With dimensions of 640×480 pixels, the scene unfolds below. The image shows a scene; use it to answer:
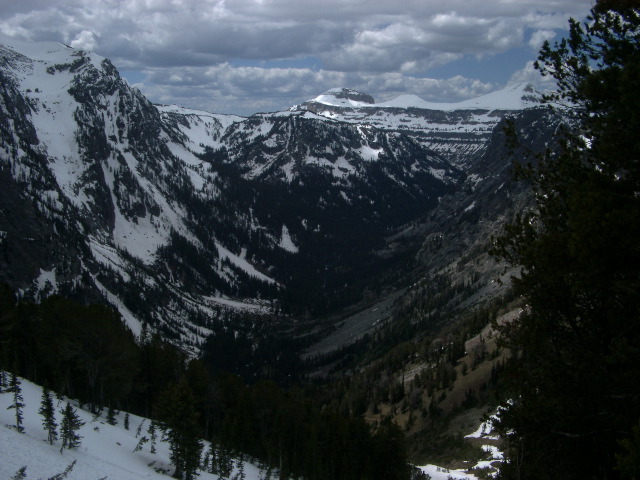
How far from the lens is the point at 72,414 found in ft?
120

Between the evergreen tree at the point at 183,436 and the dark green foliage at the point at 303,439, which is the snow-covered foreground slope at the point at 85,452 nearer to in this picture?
the evergreen tree at the point at 183,436

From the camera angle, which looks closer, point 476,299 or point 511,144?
point 511,144

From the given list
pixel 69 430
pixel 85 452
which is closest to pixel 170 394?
pixel 85 452

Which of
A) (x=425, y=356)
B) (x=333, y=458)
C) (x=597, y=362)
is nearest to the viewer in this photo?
(x=597, y=362)

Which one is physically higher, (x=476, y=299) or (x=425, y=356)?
(x=476, y=299)

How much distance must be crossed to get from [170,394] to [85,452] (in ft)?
34.9

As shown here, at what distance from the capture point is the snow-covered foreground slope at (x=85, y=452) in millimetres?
28672

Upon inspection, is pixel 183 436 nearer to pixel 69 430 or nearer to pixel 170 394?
pixel 170 394

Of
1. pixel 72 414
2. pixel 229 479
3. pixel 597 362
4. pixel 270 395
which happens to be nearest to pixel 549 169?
pixel 597 362

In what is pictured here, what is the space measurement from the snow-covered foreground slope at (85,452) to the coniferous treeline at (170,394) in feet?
8.66

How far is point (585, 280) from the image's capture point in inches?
577

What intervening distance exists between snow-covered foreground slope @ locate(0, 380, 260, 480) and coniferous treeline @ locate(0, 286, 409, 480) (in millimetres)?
2639

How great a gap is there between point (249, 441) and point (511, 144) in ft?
168

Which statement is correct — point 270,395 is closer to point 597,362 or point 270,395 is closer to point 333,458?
point 333,458
